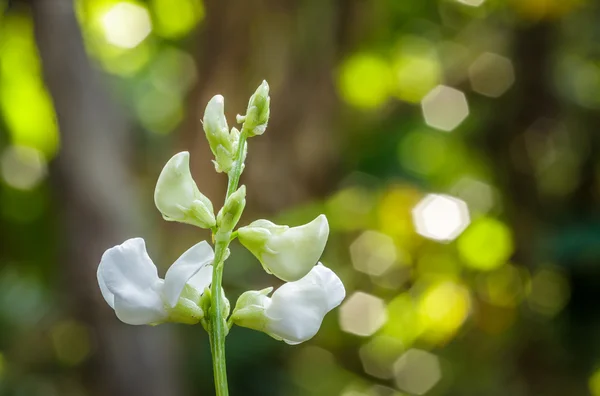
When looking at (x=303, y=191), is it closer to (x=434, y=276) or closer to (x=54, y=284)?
(x=434, y=276)

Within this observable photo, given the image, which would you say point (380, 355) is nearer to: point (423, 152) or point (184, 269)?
point (423, 152)

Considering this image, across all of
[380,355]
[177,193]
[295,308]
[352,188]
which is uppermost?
[177,193]

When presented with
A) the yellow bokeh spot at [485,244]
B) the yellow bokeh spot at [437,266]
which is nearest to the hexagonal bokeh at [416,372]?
the yellow bokeh spot at [437,266]

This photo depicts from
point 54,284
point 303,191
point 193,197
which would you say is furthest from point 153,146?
point 193,197

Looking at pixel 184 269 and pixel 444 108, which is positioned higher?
pixel 184 269

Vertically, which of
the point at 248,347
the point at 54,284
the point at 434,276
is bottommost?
the point at 434,276

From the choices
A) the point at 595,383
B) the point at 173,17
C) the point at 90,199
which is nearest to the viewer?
the point at 90,199

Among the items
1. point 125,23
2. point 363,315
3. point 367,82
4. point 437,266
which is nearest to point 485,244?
point 437,266
